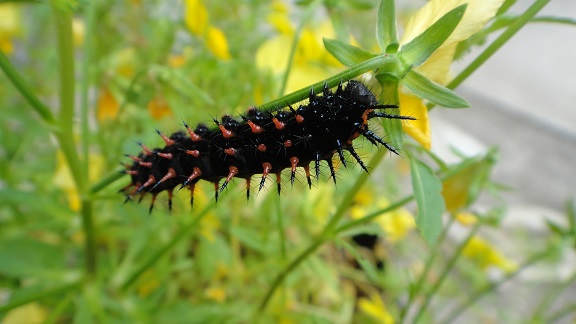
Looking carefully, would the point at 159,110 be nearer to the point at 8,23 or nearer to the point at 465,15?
the point at 8,23

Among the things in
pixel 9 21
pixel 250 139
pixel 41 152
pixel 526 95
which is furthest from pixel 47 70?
pixel 526 95

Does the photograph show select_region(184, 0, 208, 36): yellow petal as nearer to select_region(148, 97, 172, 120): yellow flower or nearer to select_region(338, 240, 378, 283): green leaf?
select_region(148, 97, 172, 120): yellow flower

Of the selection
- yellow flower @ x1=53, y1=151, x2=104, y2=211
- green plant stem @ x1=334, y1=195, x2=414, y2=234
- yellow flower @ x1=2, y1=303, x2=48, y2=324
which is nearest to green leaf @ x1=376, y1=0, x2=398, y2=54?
green plant stem @ x1=334, y1=195, x2=414, y2=234

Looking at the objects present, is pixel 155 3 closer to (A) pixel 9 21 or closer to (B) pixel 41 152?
(A) pixel 9 21

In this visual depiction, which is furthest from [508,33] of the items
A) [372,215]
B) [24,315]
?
[24,315]

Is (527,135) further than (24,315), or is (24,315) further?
(527,135)

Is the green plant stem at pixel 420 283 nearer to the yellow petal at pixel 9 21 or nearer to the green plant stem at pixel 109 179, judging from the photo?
the green plant stem at pixel 109 179
